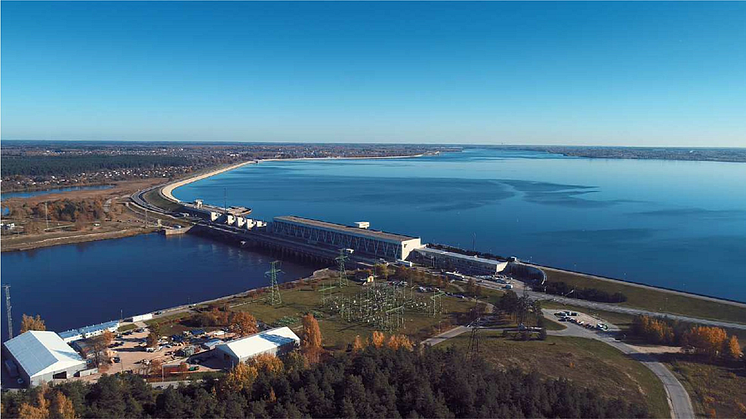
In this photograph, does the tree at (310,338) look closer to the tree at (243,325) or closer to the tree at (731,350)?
the tree at (243,325)

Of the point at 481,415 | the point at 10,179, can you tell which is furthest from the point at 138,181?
the point at 481,415

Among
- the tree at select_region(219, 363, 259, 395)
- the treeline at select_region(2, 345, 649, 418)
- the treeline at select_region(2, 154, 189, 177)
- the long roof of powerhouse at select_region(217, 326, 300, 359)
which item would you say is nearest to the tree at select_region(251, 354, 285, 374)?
the treeline at select_region(2, 345, 649, 418)

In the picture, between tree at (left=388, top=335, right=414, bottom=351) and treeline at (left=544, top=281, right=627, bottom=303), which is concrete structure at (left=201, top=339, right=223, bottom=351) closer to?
tree at (left=388, top=335, right=414, bottom=351)

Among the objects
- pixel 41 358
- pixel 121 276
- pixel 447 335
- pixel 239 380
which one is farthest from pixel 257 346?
pixel 121 276

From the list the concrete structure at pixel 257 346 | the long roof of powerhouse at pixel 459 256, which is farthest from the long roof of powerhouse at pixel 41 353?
the long roof of powerhouse at pixel 459 256

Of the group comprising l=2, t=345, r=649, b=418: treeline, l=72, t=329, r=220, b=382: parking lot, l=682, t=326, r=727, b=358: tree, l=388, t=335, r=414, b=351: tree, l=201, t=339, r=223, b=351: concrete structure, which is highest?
l=2, t=345, r=649, b=418: treeline
